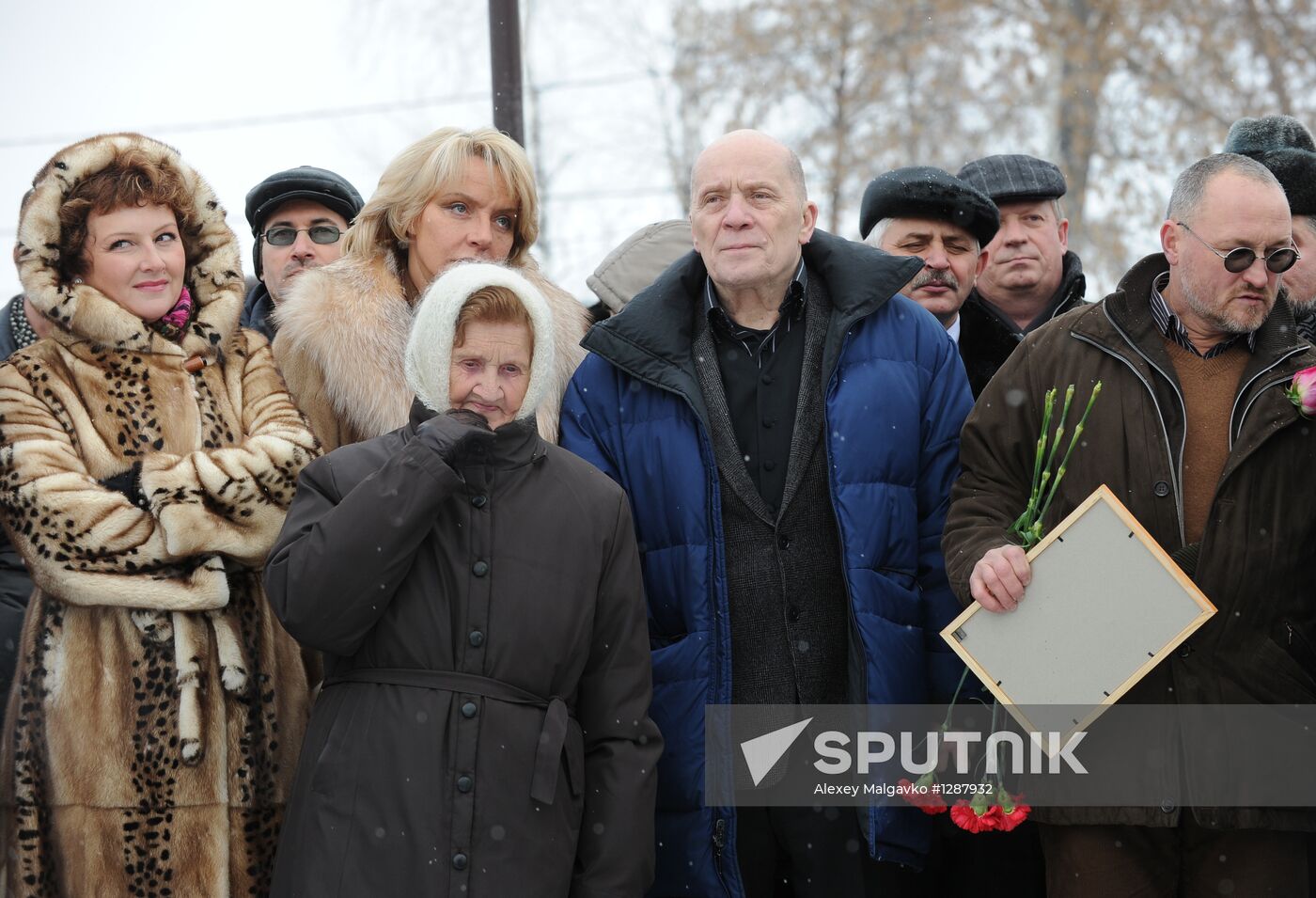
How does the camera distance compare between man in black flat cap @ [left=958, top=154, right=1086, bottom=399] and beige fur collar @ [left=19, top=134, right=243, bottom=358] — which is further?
man in black flat cap @ [left=958, top=154, right=1086, bottom=399]

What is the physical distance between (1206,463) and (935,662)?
0.87 meters

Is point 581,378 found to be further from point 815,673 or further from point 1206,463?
point 1206,463

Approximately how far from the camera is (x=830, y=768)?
358cm

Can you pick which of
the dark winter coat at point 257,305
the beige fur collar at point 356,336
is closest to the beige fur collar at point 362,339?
the beige fur collar at point 356,336

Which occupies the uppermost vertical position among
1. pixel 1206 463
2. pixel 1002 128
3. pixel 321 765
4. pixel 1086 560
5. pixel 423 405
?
pixel 1002 128

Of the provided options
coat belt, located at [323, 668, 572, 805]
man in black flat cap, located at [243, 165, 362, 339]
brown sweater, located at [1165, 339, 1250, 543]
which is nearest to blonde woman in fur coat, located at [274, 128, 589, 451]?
coat belt, located at [323, 668, 572, 805]

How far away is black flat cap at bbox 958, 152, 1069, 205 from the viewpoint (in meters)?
5.08

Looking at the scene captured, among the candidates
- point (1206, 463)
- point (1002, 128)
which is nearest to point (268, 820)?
point (1206, 463)

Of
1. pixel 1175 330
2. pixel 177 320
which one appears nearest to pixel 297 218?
pixel 177 320

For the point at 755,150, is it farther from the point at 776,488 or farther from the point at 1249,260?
the point at 1249,260

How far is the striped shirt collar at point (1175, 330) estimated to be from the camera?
136 inches

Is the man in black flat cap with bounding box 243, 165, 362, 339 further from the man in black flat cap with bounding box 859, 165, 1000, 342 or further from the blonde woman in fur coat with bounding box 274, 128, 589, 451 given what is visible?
the man in black flat cap with bounding box 859, 165, 1000, 342

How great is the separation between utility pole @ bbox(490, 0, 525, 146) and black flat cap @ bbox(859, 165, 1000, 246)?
106 inches

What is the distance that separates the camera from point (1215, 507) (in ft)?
10.7
